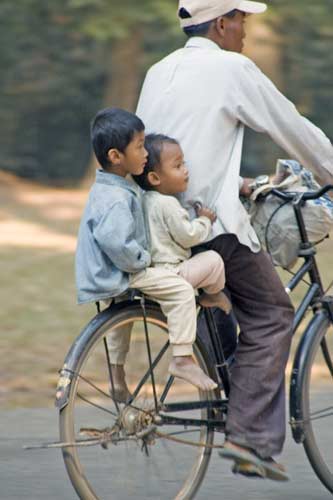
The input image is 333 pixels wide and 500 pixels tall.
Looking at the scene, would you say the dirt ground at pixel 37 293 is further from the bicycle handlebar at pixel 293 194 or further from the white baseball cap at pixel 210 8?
the white baseball cap at pixel 210 8

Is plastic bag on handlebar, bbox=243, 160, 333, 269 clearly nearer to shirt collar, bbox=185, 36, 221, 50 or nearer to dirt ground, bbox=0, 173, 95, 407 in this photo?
shirt collar, bbox=185, 36, 221, 50

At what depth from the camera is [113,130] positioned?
4.31 meters

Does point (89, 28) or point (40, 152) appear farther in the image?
point (40, 152)

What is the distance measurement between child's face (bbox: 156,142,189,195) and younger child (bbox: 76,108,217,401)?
0.08m

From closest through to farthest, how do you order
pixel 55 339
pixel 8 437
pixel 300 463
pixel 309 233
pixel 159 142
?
1. pixel 159 142
2. pixel 309 233
3. pixel 300 463
4. pixel 8 437
5. pixel 55 339

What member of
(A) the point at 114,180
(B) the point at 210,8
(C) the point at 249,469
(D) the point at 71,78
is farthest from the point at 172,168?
(D) the point at 71,78

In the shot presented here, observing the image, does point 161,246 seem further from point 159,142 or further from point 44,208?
point 44,208

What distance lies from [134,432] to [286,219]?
3.21 feet

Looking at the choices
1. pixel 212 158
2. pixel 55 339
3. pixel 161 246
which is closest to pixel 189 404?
pixel 161 246

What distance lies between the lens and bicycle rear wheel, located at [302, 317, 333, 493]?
475 centimetres

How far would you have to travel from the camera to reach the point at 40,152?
22281 mm

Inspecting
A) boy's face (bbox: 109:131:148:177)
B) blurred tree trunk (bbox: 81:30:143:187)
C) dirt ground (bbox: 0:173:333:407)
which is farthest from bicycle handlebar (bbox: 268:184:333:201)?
blurred tree trunk (bbox: 81:30:143:187)

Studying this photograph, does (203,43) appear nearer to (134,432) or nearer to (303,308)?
(303,308)

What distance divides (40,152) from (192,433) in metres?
17.9
